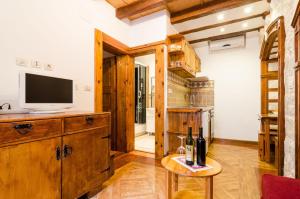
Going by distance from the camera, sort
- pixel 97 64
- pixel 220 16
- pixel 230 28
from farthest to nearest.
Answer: pixel 230 28 < pixel 220 16 < pixel 97 64

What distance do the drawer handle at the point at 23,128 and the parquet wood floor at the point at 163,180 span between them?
3.87 ft

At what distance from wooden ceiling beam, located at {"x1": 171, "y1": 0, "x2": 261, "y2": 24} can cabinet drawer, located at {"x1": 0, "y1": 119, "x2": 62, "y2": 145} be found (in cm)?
311

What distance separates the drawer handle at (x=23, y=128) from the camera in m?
1.16

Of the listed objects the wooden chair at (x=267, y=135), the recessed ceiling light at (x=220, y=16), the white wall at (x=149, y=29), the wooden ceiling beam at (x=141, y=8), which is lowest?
the wooden chair at (x=267, y=135)

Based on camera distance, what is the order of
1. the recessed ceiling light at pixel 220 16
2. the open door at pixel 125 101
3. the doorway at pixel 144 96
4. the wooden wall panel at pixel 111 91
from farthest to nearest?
the doorway at pixel 144 96 < the wooden wall panel at pixel 111 91 < the open door at pixel 125 101 < the recessed ceiling light at pixel 220 16

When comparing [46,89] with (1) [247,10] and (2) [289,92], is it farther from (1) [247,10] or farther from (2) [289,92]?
(1) [247,10]

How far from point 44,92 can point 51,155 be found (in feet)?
2.25

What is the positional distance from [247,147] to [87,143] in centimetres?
402

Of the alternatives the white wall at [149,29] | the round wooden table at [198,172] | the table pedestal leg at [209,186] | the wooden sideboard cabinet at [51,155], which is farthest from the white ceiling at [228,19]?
the table pedestal leg at [209,186]

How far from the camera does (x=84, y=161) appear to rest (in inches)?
66.7

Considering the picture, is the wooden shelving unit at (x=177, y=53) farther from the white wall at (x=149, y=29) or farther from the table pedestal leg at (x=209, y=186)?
the table pedestal leg at (x=209, y=186)

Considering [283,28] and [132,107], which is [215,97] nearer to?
[132,107]

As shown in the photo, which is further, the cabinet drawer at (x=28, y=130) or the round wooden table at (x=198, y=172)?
the round wooden table at (x=198, y=172)

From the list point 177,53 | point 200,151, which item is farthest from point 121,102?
point 200,151
